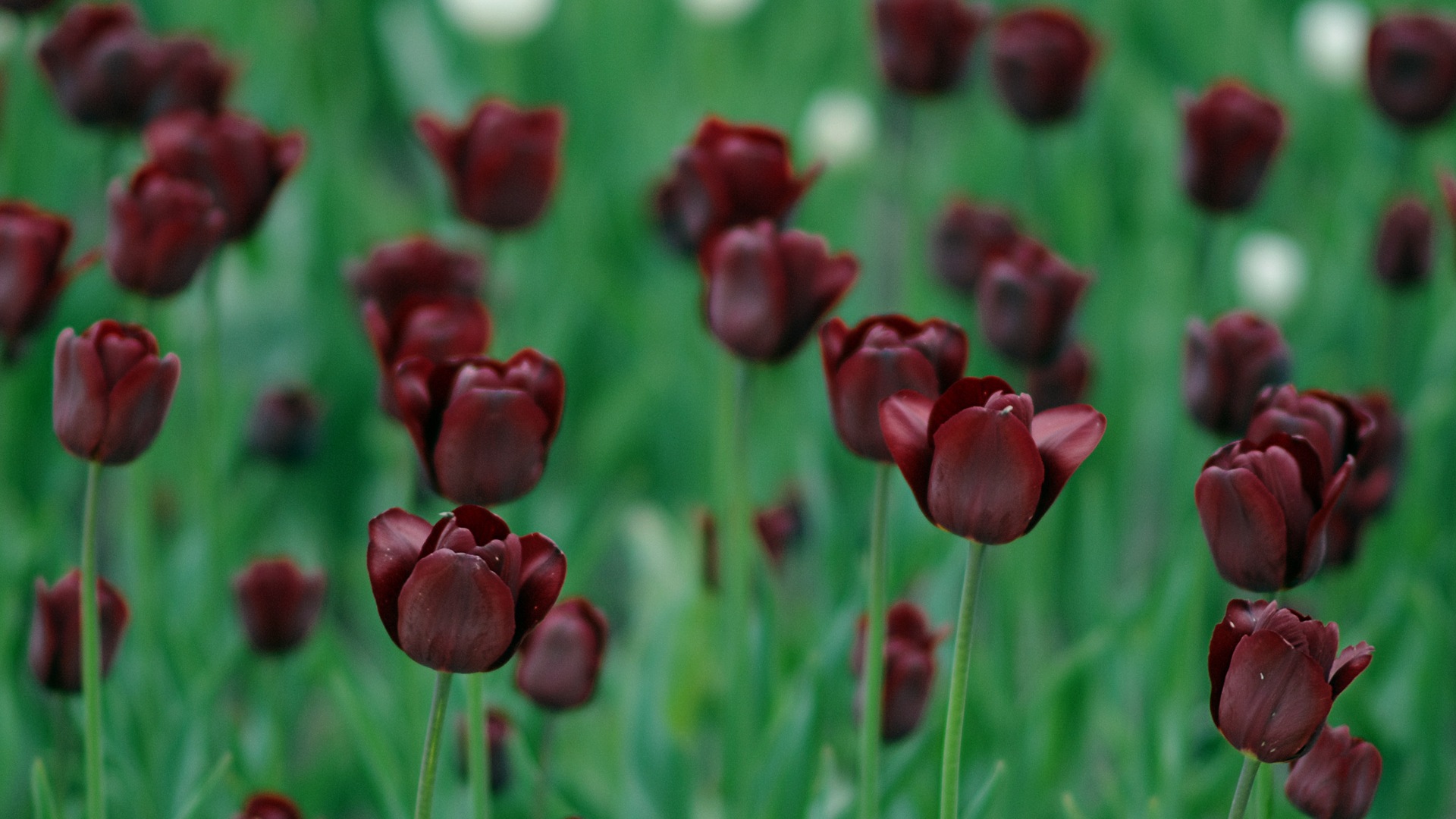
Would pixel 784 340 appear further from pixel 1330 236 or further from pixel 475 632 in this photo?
pixel 1330 236

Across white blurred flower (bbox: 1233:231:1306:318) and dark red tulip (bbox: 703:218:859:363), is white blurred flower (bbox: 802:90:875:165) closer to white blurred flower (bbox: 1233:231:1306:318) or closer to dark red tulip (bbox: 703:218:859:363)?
white blurred flower (bbox: 1233:231:1306:318)

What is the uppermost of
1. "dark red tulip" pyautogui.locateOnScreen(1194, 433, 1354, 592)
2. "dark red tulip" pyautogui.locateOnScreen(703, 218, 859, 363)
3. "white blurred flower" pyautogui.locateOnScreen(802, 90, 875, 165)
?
"white blurred flower" pyautogui.locateOnScreen(802, 90, 875, 165)

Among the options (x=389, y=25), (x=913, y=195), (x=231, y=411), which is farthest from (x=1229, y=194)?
(x=389, y=25)

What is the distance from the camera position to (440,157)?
4.06 feet

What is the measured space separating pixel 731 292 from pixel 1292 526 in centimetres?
37

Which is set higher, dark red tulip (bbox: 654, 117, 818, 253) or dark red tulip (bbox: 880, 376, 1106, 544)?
dark red tulip (bbox: 654, 117, 818, 253)

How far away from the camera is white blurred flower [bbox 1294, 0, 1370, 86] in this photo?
7.13 ft

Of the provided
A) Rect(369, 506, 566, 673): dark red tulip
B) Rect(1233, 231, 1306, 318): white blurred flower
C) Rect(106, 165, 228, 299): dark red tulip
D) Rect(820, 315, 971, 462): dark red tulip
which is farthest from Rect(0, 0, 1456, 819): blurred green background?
Rect(369, 506, 566, 673): dark red tulip

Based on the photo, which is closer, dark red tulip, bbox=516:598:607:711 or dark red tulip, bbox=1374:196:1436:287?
dark red tulip, bbox=516:598:607:711

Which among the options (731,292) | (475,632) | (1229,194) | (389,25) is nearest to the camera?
(475,632)

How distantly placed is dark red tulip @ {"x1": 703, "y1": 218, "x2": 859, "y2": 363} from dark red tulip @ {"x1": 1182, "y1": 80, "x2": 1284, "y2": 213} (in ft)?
1.72

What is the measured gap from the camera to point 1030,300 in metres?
1.15

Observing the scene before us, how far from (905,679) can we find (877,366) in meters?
0.26

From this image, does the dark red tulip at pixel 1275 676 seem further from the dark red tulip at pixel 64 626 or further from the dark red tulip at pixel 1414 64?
the dark red tulip at pixel 1414 64
